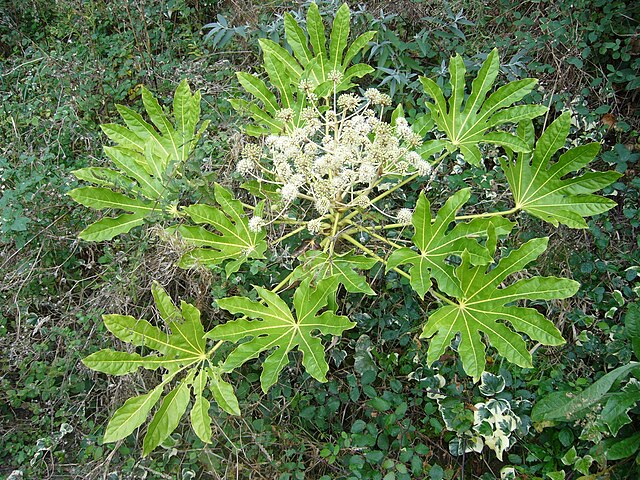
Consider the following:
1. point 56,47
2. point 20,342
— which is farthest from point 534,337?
point 56,47

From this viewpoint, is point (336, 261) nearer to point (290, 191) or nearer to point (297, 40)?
point (290, 191)

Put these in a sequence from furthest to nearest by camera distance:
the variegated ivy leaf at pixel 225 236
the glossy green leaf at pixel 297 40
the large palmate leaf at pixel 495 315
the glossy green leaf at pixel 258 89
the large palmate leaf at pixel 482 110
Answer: the glossy green leaf at pixel 297 40 < the glossy green leaf at pixel 258 89 < the large palmate leaf at pixel 482 110 < the variegated ivy leaf at pixel 225 236 < the large palmate leaf at pixel 495 315

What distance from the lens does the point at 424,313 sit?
254 cm

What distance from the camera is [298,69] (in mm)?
2400

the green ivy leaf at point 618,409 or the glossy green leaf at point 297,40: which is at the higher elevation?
the glossy green leaf at point 297,40

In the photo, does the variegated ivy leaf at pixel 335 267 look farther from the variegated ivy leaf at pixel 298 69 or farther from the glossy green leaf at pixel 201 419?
the variegated ivy leaf at pixel 298 69

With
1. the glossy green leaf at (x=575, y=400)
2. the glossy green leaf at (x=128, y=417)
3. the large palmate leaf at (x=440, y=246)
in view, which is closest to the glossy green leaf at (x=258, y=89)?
the large palmate leaf at (x=440, y=246)

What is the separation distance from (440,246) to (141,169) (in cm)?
111

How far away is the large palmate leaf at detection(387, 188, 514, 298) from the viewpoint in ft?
5.76

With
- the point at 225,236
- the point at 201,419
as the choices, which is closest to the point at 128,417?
the point at 201,419

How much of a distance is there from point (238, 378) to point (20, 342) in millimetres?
1055

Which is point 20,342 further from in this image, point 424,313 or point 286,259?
point 424,313

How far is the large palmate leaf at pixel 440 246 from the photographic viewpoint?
5.76ft

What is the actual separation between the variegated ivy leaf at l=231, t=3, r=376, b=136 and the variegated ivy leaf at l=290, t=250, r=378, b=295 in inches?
22.8
